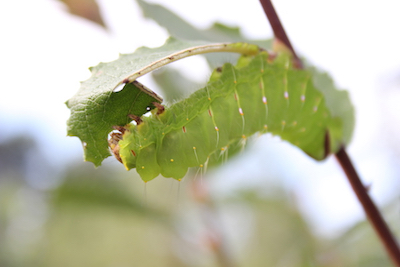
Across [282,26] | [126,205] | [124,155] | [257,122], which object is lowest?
[126,205]

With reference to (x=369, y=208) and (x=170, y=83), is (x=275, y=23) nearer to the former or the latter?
(x=369, y=208)

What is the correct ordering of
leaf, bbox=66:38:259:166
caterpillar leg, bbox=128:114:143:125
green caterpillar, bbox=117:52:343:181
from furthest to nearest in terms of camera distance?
green caterpillar, bbox=117:52:343:181 → caterpillar leg, bbox=128:114:143:125 → leaf, bbox=66:38:259:166

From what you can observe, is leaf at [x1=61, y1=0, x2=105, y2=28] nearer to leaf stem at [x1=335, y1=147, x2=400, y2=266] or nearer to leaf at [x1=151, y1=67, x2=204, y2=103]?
leaf at [x1=151, y1=67, x2=204, y2=103]

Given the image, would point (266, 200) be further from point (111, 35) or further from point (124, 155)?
point (124, 155)

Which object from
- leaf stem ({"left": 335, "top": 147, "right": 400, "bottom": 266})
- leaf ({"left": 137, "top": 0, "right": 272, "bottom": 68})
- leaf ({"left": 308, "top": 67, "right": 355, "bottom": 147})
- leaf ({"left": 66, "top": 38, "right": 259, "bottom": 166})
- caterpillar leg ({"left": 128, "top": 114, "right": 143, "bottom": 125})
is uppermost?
leaf ({"left": 137, "top": 0, "right": 272, "bottom": 68})

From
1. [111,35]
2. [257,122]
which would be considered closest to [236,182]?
[111,35]

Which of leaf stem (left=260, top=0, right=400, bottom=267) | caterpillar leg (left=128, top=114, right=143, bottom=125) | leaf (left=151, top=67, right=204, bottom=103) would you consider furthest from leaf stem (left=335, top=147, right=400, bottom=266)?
leaf (left=151, top=67, right=204, bottom=103)
